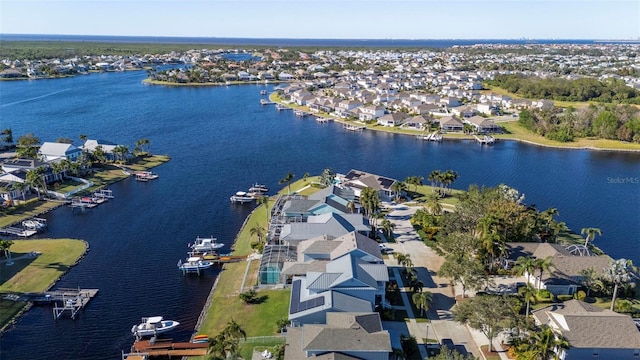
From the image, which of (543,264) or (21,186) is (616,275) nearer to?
(543,264)

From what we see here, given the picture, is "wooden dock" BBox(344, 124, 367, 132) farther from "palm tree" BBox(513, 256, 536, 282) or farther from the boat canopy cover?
the boat canopy cover

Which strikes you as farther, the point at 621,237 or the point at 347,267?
the point at 621,237

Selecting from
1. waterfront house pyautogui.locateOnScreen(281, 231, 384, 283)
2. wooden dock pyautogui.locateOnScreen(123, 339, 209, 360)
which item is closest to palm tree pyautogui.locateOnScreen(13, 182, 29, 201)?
wooden dock pyautogui.locateOnScreen(123, 339, 209, 360)

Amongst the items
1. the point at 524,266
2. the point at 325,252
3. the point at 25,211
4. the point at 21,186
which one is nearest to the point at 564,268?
the point at 524,266

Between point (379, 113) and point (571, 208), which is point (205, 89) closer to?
point (379, 113)

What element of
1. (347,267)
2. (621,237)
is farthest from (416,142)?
(347,267)

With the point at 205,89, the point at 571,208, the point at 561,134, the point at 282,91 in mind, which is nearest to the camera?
the point at 571,208
